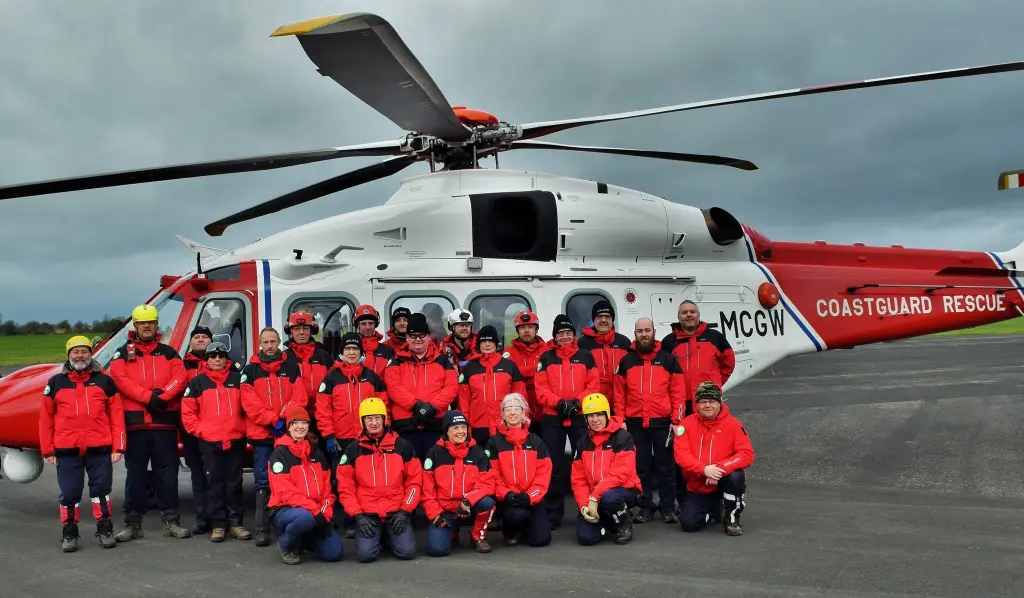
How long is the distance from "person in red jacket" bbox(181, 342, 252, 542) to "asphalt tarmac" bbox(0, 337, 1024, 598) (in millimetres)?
294

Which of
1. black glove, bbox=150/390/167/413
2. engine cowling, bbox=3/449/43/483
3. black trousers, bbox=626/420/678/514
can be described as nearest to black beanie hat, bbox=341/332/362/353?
black glove, bbox=150/390/167/413

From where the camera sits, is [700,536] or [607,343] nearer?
[700,536]

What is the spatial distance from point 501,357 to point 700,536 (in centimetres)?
205

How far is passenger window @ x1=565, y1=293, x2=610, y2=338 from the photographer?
8.13 metres

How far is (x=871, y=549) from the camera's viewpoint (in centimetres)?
553

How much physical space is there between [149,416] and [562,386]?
10.7ft

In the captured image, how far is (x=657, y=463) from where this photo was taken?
673cm

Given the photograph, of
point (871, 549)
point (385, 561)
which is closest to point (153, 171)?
point (385, 561)

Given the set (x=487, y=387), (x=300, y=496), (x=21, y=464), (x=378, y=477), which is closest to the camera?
(x=300, y=496)

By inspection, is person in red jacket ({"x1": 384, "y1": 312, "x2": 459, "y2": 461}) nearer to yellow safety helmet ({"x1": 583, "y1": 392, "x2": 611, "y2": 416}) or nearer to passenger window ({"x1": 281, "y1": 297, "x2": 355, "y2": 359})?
yellow safety helmet ({"x1": 583, "y1": 392, "x2": 611, "y2": 416})

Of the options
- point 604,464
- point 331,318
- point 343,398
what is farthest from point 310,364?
point 604,464

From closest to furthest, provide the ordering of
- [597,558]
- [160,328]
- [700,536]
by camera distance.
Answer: [597,558], [700,536], [160,328]

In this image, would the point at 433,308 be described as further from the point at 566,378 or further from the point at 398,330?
the point at 566,378

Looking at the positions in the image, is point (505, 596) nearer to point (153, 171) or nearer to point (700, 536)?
point (700, 536)
